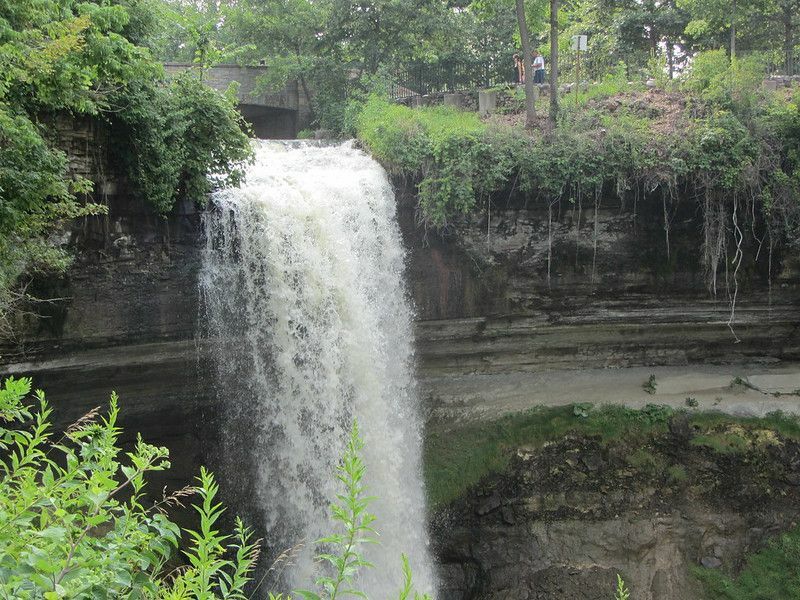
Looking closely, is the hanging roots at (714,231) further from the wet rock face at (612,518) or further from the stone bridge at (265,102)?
the stone bridge at (265,102)

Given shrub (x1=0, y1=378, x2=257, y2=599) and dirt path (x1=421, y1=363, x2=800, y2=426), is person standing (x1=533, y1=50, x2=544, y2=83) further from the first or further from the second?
shrub (x1=0, y1=378, x2=257, y2=599)

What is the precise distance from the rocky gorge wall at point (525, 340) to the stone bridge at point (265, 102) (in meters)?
6.85

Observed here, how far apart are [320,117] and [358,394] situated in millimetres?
8197

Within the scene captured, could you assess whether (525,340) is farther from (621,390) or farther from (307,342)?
(307,342)

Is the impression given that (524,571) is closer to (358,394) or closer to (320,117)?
(358,394)

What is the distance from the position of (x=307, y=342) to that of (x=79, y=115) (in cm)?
435

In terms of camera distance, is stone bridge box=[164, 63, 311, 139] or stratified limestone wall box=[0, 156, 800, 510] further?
stone bridge box=[164, 63, 311, 139]

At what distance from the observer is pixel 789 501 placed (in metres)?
12.2

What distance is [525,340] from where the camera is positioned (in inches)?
497

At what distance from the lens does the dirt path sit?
41.2ft

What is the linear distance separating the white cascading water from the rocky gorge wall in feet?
1.50

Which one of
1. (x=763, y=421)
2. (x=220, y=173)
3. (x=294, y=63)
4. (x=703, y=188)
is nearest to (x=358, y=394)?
(x=220, y=173)

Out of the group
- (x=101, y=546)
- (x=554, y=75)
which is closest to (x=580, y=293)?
(x=554, y=75)


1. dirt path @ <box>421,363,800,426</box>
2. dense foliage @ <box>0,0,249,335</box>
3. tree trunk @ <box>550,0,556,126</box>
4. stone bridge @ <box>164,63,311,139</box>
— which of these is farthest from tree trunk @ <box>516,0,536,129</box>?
dense foliage @ <box>0,0,249,335</box>
